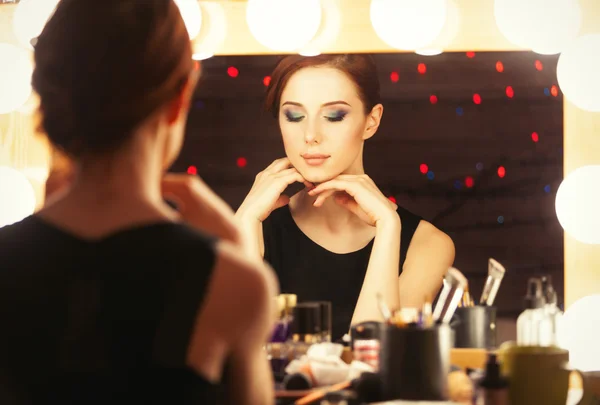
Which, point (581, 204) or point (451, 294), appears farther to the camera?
point (581, 204)

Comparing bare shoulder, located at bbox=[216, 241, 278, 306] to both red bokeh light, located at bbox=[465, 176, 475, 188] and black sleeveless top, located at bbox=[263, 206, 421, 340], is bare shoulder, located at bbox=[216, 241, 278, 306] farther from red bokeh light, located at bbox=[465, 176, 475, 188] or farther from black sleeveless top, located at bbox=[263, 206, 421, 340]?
red bokeh light, located at bbox=[465, 176, 475, 188]

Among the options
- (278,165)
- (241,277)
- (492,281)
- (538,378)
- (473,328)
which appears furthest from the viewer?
(278,165)

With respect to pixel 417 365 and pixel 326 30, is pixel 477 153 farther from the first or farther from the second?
pixel 417 365

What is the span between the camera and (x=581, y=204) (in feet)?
6.68

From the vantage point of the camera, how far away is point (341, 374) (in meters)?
1.25

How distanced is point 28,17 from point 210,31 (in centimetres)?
53

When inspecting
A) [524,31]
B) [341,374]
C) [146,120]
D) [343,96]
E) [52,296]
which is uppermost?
[524,31]

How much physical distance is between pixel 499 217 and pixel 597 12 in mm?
605

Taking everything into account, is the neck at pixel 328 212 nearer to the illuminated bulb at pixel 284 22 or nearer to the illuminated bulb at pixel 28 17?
the illuminated bulb at pixel 284 22

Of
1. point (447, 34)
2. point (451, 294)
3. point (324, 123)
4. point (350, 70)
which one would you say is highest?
point (447, 34)

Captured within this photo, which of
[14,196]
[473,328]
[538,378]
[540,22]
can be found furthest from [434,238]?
[14,196]

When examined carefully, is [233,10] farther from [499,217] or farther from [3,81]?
[499,217]

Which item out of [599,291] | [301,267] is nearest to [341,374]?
[301,267]

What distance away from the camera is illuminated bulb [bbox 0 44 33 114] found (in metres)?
2.20
